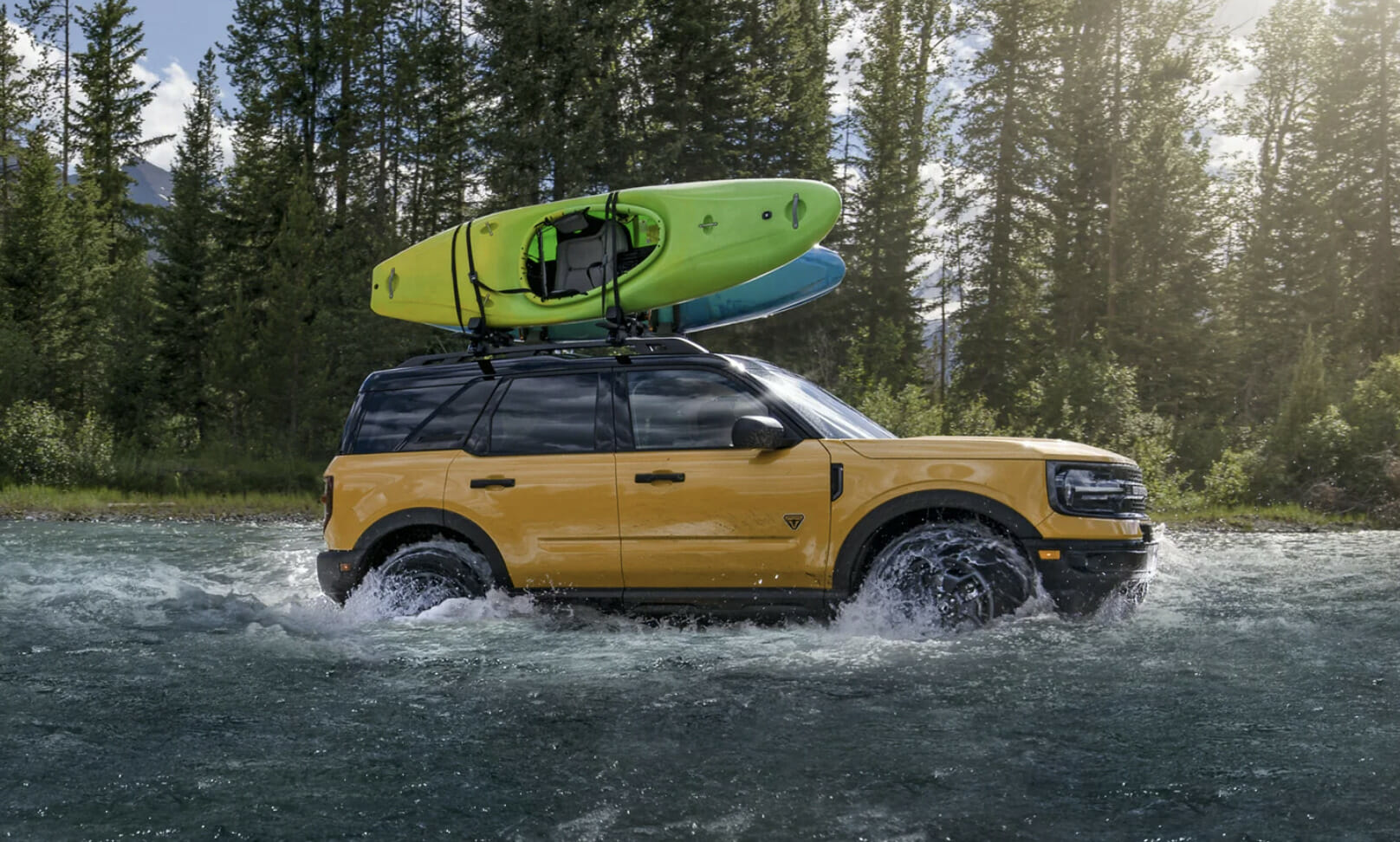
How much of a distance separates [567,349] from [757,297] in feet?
6.73

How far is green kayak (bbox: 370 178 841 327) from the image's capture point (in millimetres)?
7680

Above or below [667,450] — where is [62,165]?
above

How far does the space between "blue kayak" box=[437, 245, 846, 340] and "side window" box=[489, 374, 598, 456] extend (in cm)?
154

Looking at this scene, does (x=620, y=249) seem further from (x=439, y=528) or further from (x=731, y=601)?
(x=731, y=601)

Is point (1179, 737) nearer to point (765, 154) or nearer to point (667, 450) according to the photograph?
point (667, 450)

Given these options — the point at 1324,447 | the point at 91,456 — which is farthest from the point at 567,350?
the point at 91,456

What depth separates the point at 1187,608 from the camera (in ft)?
23.9

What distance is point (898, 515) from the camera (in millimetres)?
6180

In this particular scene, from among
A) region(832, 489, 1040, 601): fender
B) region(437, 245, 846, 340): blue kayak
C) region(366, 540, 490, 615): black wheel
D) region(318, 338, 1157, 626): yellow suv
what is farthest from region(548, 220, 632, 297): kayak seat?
region(832, 489, 1040, 601): fender

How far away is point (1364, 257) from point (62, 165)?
5173cm

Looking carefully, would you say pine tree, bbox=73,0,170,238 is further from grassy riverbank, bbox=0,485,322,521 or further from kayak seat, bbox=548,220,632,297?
kayak seat, bbox=548,220,632,297

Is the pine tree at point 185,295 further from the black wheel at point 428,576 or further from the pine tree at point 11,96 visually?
the black wheel at point 428,576

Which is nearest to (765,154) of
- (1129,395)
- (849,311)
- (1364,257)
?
(849,311)

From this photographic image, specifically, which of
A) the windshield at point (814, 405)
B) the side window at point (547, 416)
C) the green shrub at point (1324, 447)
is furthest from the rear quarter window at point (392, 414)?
the green shrub at point (1324, 447)
